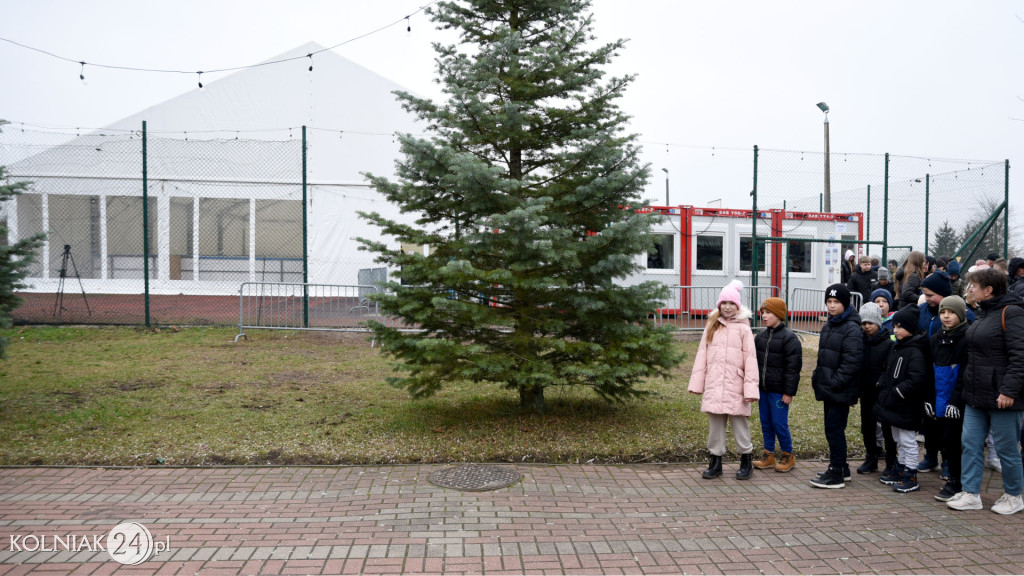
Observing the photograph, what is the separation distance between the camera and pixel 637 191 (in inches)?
254

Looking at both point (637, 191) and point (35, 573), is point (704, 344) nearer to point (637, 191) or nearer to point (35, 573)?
point (637, 191)

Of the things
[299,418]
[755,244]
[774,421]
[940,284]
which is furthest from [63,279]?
[940,284]

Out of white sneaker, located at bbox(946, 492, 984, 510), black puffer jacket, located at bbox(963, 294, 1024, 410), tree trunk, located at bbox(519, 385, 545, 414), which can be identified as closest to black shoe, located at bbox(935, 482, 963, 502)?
white sneaker, located at bbox(946, 492, 984, 510)

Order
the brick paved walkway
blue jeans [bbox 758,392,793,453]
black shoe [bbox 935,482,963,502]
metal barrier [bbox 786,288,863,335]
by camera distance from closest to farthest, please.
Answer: the brick paved walkway, black shoe [bbox 935,482,963,502], blue jeans [bbox 758,392,793,453], metal barrier [bbox 786,288,863,335]

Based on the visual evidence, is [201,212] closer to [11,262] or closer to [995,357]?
[11,262]

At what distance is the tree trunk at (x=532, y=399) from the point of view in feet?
23.2

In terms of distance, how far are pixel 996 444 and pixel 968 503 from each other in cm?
48

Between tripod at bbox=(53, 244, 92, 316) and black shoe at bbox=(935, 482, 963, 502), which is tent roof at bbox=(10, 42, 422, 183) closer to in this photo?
tripod at bbox=(53, 244, 92, 316)

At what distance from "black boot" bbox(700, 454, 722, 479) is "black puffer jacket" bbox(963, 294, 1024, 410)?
6.19ft

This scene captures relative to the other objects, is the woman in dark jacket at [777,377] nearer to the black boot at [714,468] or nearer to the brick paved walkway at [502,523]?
the brick paved walkway at [502,523]

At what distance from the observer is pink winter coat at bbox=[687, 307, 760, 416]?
216 inches

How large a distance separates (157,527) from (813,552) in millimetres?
4216

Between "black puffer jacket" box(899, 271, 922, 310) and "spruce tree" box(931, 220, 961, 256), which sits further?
"spruce tree" box(931, 220, 961, 256)

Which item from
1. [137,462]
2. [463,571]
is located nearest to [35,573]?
[137,462]
